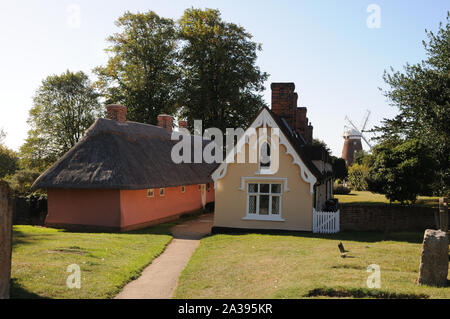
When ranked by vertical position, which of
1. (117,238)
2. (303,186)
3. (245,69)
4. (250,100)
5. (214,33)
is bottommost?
(117,238)

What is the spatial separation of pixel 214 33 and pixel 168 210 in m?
21.3

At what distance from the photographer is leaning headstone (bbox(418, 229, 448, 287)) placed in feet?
31.9

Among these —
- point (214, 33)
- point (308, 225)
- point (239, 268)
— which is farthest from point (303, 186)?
point (214, 33)

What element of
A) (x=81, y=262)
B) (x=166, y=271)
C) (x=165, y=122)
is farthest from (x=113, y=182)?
(x=165, y=122)

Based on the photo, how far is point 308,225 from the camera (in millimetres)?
20047

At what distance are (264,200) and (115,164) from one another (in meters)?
9.01

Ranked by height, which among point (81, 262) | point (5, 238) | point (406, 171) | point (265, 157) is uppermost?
point (265, 157)

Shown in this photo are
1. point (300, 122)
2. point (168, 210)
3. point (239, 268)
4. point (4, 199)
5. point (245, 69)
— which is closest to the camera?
point (4, 199)

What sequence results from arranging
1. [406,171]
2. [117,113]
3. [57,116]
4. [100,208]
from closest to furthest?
[406,171]
[100,208]
[117,113]
[57,116]

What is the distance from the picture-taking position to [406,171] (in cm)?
2006

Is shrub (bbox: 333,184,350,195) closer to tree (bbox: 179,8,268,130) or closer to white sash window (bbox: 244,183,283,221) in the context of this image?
tree (bbox: 179,8,268,130)

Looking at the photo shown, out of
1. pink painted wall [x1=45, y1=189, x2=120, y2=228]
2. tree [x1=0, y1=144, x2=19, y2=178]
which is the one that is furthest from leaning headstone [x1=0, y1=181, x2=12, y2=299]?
tree [x1=0, y1=144, x2=19, y2=178]

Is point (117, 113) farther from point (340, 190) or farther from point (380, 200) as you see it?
point (340, 190)
